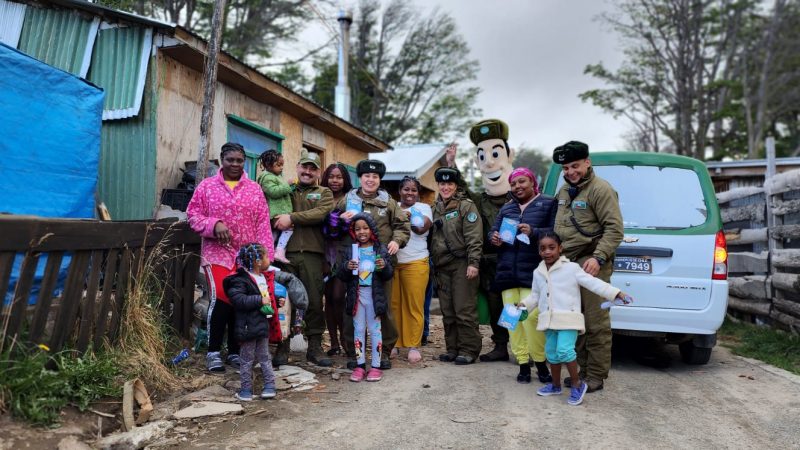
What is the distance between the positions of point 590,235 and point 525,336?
40.0 inches

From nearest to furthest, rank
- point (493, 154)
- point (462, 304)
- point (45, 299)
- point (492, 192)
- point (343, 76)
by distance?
point (45, 299) → point (462, 304) → point (492, 192) → point (493, 154) → point (343, 76)

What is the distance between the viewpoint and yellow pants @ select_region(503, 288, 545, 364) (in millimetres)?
4469

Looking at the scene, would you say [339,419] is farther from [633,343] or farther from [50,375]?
[633,343]

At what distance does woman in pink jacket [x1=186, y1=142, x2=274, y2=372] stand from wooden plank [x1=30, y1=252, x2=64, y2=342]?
1.06 meters

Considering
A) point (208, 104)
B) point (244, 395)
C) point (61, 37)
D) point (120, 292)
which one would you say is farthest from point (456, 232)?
point (61, 37)

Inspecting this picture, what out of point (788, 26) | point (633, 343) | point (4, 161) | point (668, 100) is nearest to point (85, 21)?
point (4, 161)

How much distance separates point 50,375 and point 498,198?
4118mm

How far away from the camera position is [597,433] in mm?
3414

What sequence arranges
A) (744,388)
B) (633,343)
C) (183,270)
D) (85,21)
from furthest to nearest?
1. (85,21)
2. (633,343)
3. (183,270)
4. (744,388)

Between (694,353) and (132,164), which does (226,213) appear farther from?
(694,353)

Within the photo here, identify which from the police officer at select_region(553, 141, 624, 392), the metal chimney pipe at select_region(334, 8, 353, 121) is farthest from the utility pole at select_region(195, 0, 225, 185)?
the metal chimney pipe at select_region(334, 8, 353, 121)

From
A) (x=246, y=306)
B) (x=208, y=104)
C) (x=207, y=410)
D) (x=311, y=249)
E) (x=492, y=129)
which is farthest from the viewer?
(x=208, y=104)

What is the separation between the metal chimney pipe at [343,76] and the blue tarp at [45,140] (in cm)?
1181

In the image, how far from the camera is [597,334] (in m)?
4.31
